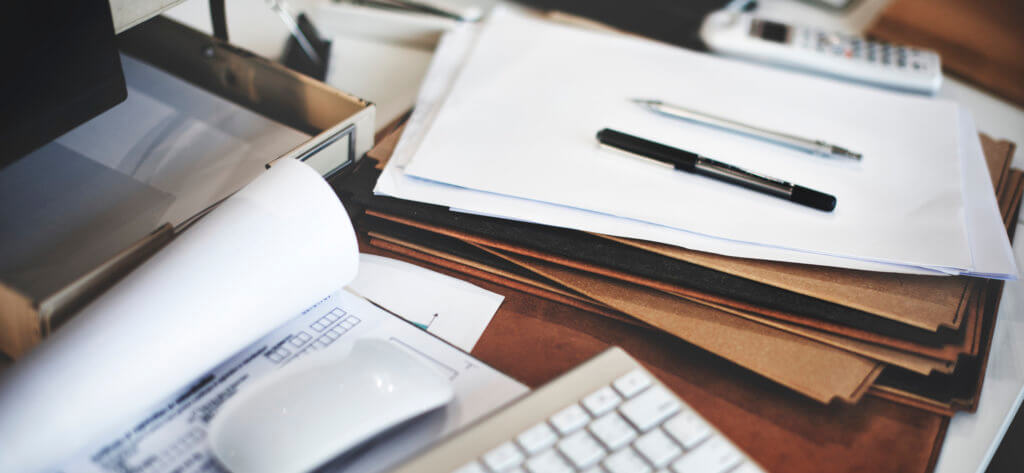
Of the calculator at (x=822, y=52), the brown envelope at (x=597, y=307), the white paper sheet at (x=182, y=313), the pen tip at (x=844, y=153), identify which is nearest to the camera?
the white paper sheet at (x=182, y=313)

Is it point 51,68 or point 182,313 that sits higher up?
point 51,68

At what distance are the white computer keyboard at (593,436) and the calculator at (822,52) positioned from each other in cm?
47

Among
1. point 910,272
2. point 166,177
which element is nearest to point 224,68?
point 166,177

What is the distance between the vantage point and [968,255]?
0.50 metres

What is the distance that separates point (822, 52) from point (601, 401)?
52cm

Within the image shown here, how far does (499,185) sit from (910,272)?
303 millimetres

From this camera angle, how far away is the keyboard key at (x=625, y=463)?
1.19 ft

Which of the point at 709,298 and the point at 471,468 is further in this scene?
the point at 709,298

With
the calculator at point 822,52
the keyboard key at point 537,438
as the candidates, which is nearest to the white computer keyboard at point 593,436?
the keyboard key at point 537,438

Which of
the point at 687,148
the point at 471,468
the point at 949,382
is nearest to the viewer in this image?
the point at 471,468

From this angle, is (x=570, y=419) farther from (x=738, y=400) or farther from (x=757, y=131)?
(x=757, y=131)

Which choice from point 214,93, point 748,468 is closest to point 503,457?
point 748,468

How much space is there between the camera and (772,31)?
2.48 ft

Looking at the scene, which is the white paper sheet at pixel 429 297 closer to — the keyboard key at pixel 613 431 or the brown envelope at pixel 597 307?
the brown envelope at pixel 597 307
